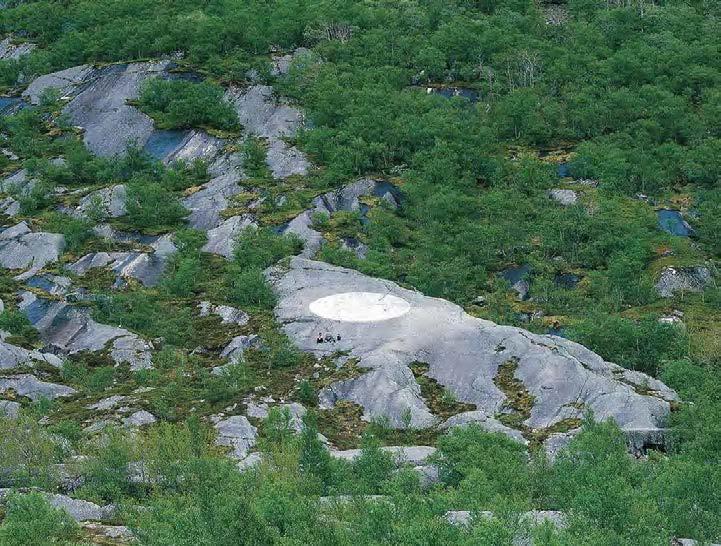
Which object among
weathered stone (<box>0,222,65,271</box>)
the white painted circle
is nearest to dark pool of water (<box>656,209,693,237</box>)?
the white painted circle

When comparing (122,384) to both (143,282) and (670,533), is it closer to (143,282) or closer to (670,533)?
(143,282)

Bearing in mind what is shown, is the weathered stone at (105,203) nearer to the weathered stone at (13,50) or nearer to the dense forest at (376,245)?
the dense forest at (376,245)

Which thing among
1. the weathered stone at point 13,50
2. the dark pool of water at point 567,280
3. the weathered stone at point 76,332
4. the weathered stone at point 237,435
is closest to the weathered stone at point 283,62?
the weathered stone at point 13,50

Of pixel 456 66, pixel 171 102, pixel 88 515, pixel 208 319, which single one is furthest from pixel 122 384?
pixel 456 66

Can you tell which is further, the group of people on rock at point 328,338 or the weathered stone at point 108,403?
the group of people on rock at point 328,338

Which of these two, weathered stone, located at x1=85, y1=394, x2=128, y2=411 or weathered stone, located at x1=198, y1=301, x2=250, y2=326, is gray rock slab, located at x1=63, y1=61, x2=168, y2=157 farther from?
weathered stone, located at x1=85, y1=394, x2=128, y2=411

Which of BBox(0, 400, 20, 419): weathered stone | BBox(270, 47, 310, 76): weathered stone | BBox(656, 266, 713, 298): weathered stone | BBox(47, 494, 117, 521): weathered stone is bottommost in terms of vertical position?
BBox(656, 266, 713, 298): weathered stone

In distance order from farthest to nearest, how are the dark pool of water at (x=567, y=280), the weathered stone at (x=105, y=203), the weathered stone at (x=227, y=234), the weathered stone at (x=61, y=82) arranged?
the weathered stone at (x=61, y=82)
the weathered stone at (x=105, y=203)
the weathered stone at (x=227, y=234)
the dark pool of water at (x=567, y=280)

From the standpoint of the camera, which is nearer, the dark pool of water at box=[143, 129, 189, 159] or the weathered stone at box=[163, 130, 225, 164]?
the weathered stone at box=[163, 130, 225, 164]
